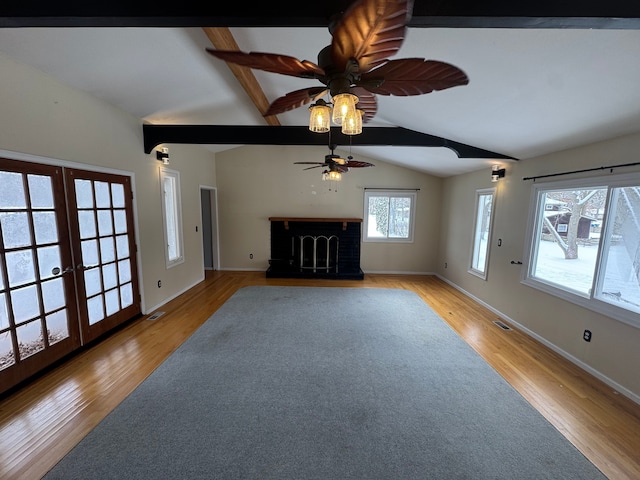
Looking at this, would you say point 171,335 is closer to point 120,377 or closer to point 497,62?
point 120,377

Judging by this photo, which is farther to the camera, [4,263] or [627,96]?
[4,263]

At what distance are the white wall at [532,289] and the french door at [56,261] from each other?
5.03 metres

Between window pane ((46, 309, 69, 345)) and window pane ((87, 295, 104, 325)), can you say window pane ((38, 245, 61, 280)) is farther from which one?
window pane ((87, 295, 104, 325))

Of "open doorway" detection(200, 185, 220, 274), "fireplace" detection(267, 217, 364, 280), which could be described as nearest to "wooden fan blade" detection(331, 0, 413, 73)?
"fireplace" detection(267, 217, 364, 280)

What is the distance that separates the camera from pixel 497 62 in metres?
1.83

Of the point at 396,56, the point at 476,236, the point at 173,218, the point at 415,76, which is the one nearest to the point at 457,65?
the point at 396,56

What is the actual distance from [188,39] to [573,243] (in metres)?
4.17

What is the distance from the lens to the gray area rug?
1528mm

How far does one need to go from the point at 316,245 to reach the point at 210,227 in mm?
2508

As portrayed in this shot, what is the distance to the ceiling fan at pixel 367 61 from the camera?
0.79m

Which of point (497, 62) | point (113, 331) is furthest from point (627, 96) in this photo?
point (113, 331)

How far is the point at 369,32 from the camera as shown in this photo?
85 centimetres

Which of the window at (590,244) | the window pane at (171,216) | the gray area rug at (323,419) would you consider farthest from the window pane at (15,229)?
the window at (590,244)

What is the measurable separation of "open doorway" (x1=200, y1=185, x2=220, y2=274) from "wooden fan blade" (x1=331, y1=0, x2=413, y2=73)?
542 centimetres
